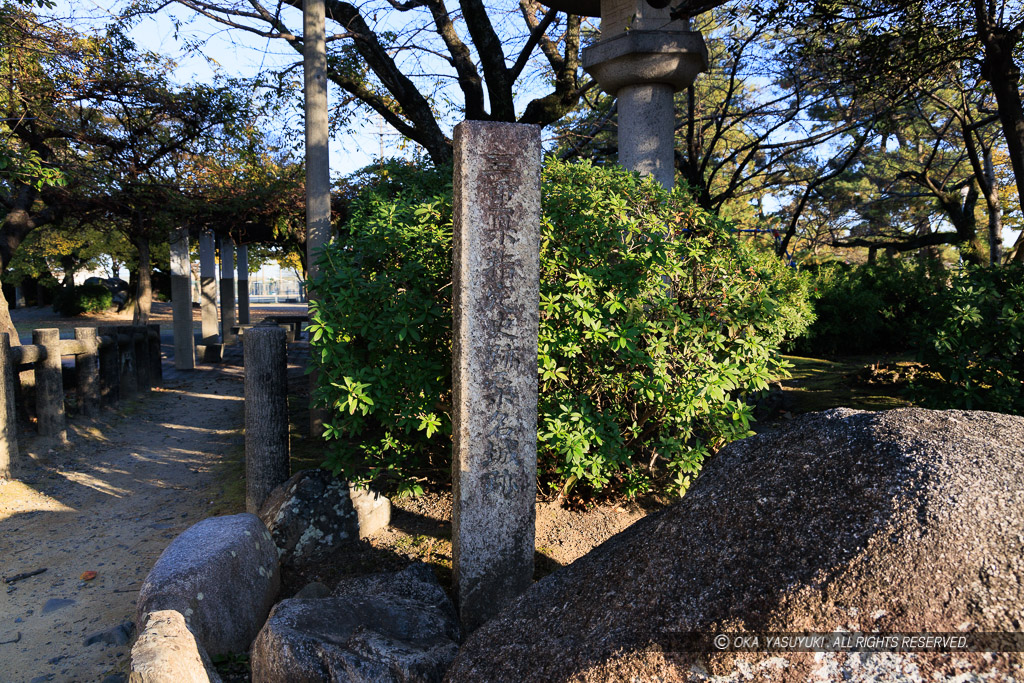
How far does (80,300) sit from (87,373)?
2006 centimetres

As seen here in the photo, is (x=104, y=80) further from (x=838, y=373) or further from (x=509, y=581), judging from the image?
(x=838, y=373)

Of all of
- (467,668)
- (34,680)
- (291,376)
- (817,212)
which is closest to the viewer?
(467,668)

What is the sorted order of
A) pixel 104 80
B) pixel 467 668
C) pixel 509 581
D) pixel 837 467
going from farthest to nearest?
pixel 104 80 < pixel 509 581 < pixel 467 668 < pixel 837 467

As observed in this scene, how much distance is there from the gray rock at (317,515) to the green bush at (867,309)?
10871 mm

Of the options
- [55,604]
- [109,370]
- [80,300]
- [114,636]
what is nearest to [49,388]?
[109,370]

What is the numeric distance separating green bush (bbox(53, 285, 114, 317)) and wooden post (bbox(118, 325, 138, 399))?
18057 millimetres

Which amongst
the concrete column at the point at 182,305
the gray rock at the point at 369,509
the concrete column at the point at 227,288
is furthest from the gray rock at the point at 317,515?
the concrete column at the point at 227,288

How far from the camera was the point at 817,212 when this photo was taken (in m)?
21.4

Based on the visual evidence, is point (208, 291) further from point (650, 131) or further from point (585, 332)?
point (585, 332)

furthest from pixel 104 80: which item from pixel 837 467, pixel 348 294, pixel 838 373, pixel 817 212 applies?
pixel 817 212

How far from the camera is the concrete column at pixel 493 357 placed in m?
3.17

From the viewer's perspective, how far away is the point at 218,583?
332cm

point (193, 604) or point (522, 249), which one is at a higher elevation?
point (522, 249)

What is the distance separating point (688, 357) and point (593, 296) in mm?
906
